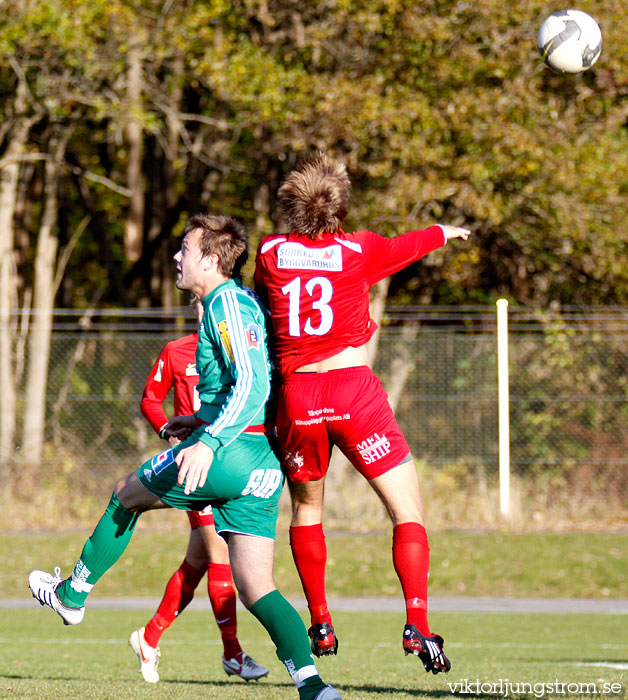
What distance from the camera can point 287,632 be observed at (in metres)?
4.63

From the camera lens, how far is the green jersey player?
4.56m

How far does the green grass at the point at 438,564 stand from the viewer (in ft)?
44.8

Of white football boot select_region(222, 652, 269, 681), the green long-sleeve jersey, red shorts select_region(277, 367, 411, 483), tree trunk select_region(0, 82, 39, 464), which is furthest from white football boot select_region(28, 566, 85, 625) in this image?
tree trunk select_region(0, 82, 39, 464)

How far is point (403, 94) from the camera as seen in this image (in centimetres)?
1620

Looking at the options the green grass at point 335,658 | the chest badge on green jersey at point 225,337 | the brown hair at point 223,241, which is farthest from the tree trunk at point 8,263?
the chest badge on green jersey at point 225,337

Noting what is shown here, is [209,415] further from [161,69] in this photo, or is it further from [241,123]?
[161,69]

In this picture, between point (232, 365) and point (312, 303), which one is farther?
point (312, 303)

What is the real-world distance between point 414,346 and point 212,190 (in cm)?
522

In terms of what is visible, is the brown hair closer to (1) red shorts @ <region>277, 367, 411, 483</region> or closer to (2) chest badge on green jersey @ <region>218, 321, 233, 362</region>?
(2) chest badge on green jersey @ <region>218, 321, 233, 362</region>

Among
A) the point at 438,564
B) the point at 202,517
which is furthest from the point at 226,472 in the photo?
the point at 438,564

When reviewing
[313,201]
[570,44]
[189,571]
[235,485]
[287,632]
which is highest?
[570,44]

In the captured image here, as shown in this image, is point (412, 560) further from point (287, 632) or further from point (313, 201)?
point (313, 201)

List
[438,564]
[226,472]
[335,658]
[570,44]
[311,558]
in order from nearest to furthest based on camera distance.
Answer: [226,472]
[311,558]
[570,44]
[335,658]
[438,564]

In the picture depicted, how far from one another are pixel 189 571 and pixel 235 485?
230 cm
